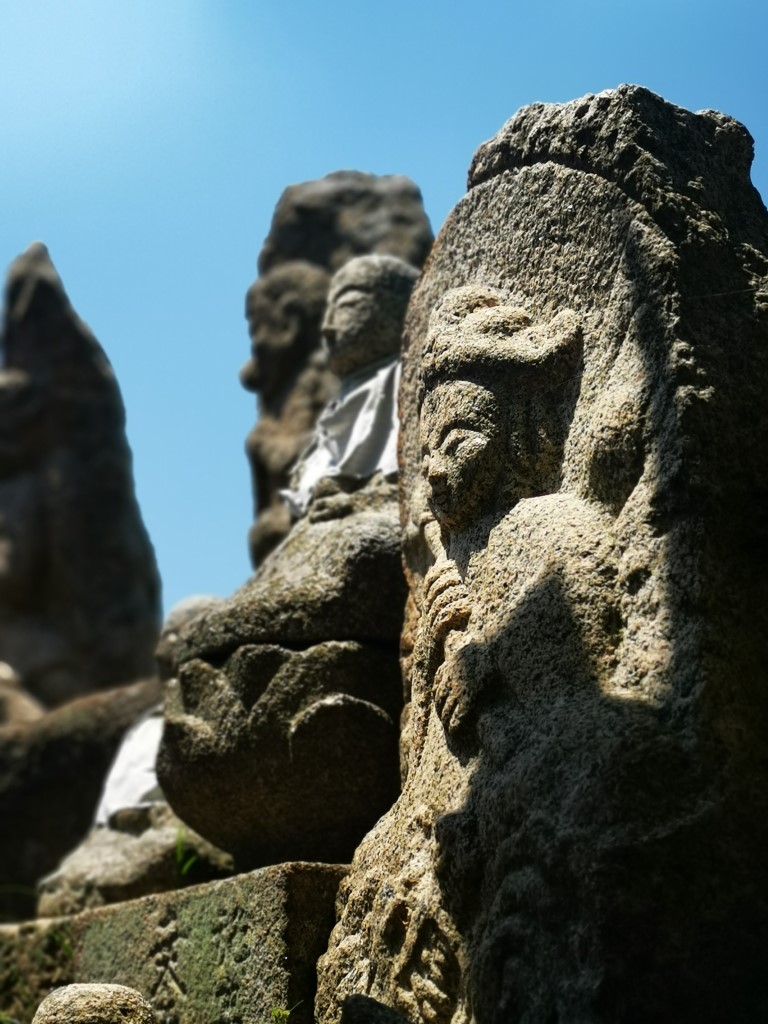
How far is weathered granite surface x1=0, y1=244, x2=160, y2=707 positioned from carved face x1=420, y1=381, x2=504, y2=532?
11360 mm

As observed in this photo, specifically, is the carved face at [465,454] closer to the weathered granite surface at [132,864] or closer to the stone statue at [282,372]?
the weathered granite surface at [132,864]

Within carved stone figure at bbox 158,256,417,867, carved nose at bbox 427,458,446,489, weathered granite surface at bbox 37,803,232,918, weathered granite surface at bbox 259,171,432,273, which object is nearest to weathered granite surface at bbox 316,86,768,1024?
carved nose at bbox 427,458,446,489

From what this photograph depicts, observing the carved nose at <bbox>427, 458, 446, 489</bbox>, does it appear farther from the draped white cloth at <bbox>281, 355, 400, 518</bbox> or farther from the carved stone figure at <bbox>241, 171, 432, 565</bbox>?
the carved stone figure at <bbox>241, 171, 432, 565</bbox>

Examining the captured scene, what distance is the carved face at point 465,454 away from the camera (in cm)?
307

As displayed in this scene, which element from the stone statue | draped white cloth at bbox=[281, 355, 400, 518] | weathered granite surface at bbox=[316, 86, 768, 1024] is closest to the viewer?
weathered granite surface at bbox=[316, 86, 768, 1024]

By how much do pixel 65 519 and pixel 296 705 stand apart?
11.4 meters

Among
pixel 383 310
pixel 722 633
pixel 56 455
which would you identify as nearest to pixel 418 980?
pixel 722 633

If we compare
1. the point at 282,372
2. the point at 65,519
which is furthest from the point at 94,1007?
the point at 65,519

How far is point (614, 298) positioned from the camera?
293cm

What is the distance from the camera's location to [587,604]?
8.62 ft

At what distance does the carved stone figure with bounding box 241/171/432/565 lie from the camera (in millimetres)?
8453

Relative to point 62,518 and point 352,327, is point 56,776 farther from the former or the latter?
point 62,518

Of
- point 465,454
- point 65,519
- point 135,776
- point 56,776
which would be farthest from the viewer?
point 65,519

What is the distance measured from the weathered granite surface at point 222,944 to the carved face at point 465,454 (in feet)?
2.92
